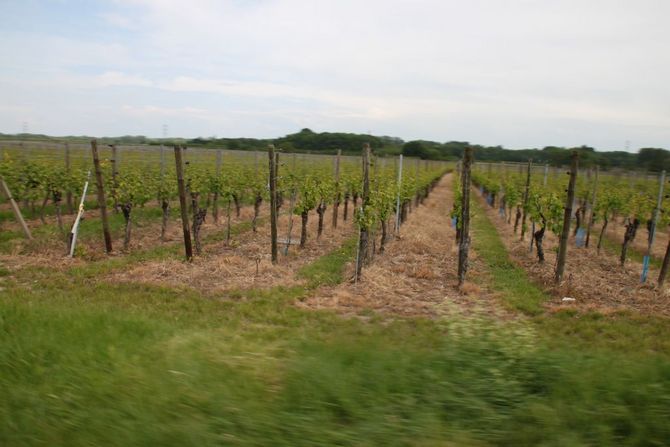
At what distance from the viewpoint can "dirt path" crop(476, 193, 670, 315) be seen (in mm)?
8766

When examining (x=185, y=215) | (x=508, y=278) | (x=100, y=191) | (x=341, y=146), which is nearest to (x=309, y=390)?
(x=185, y=215)

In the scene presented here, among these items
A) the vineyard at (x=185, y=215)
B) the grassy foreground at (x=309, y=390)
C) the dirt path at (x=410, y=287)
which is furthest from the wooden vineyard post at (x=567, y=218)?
the grassy foreground at (x=309, y=390)

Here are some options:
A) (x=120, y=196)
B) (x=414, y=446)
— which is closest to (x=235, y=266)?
(x=120, y=196)

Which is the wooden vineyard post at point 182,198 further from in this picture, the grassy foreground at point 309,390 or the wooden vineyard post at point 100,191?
the grassy foreground at point 309,390

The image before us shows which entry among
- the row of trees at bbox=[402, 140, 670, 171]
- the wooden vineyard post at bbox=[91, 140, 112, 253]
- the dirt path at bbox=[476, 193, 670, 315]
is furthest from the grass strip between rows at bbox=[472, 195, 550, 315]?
the row of trees at bbox=[402, 140, 670, 171]

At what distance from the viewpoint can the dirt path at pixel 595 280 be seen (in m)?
8.77

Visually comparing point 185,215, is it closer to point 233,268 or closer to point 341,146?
point 233,268

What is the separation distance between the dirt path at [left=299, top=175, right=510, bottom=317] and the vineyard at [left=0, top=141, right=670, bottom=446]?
0.06 metres

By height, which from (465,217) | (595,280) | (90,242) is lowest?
(595,280)

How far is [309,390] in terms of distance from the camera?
3365 millimetres

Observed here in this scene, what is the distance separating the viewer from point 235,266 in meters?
10.3

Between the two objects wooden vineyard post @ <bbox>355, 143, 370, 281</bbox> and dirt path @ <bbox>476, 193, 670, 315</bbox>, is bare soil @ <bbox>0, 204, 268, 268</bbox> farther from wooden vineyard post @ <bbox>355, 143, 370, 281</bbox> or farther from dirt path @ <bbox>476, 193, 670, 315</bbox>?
dirt path @ <bbox>476, 193, 670, 315</bbox>

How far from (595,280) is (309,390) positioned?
9.13m

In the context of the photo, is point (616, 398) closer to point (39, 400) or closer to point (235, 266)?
point (39, 400)
